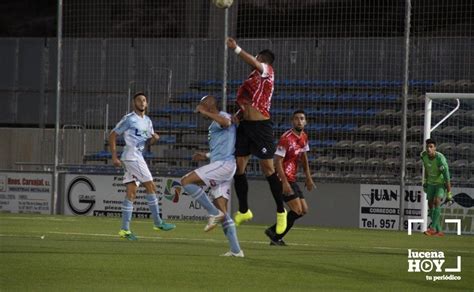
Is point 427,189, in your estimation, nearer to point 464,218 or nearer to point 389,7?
point 464,218

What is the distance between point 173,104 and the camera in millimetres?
32094

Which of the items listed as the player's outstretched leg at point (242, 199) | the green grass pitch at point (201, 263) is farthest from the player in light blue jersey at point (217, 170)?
the player's outstretched leg at point (242, 199)

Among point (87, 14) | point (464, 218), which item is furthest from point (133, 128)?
point (87, 14)

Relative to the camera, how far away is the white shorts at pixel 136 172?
1969 centimetres

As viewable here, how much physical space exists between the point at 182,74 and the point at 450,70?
7.33 m

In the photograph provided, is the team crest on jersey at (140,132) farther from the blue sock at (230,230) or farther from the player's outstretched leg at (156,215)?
the blue sock at (230,230)

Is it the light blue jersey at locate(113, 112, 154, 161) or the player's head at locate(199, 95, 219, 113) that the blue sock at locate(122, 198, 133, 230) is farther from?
the player's head at locate(199, 95, 219, 113)

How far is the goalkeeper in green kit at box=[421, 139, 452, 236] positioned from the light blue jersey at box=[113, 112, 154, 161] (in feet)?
25.1

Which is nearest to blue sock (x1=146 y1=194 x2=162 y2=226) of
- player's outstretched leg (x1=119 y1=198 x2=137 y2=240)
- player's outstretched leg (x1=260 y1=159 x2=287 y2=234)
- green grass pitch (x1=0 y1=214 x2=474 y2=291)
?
green grass pitch (x1=0 y1=214 x2=474 y2=291)

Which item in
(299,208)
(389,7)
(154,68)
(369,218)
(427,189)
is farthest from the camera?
(154,68)

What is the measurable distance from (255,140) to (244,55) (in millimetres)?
1585

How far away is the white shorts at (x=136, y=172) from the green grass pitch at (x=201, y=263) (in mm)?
937

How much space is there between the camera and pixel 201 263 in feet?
45.6

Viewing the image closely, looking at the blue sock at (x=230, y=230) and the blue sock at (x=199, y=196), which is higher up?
the blue sock at (x=199, y=196)
